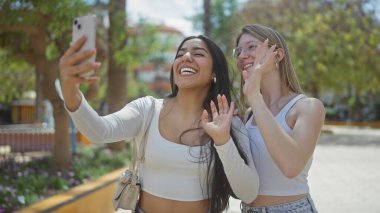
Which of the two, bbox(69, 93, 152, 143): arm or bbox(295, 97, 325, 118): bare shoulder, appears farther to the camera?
bbox(295, 97, 325, 118): bare shoulder

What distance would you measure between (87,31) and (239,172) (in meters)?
0.94

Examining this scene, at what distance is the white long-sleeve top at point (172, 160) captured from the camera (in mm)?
2211

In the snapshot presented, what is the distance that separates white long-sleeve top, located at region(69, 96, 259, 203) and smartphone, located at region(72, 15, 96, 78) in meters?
0.44

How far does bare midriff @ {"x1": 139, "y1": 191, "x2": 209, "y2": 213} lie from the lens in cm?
241

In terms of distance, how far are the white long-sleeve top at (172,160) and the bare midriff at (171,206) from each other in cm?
3

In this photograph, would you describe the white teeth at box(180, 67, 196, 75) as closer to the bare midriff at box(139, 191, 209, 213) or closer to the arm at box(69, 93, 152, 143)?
the arm at box(69, 93, 152, 143)

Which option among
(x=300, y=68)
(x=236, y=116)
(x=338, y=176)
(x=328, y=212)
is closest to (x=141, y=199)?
(x=236, y=116)

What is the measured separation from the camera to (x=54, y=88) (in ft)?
26.2

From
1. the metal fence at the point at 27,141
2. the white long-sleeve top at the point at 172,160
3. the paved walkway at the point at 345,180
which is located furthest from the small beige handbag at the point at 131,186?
the metal fence at the point at 27,141

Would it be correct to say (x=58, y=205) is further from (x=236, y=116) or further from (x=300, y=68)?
(x=300, y=68)

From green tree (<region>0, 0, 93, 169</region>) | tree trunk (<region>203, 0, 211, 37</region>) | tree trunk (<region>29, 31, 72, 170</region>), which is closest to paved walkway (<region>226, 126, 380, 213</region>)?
tree trunk (<region>29, 31, 72, 170</region>)

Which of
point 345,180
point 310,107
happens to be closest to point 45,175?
point 310,107

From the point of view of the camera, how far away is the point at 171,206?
2414 millimetres

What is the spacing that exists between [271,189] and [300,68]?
1879 cm
